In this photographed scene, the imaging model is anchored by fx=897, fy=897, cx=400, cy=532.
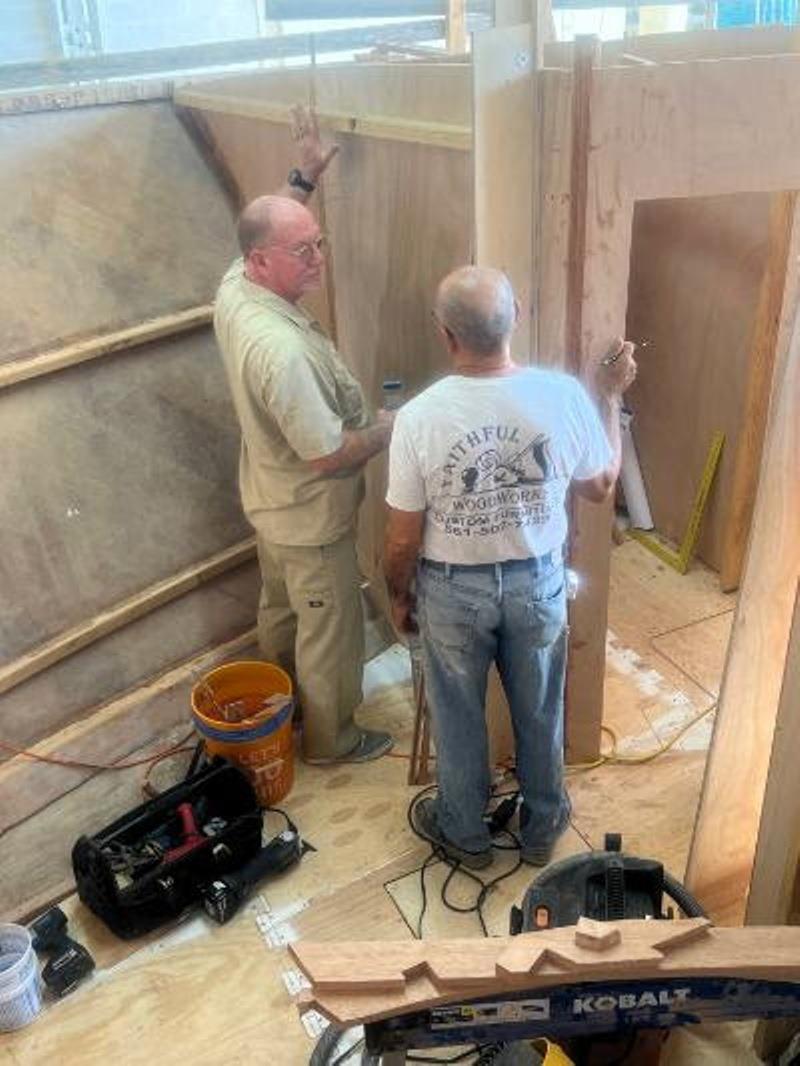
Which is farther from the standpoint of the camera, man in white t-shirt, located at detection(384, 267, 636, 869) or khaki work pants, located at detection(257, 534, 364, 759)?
khaki work pants, located at detection(257, 534, 364, 759)

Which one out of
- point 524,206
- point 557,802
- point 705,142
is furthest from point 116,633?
point 705,142

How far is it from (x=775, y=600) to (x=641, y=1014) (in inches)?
37.8

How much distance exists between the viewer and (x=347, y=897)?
2607 mm

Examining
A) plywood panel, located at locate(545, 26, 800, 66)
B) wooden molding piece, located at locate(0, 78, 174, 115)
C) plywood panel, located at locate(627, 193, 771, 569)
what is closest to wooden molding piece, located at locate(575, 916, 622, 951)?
plywood panel, located at locate(627, 193, 771, 569)

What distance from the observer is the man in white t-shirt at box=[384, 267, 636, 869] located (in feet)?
6.70

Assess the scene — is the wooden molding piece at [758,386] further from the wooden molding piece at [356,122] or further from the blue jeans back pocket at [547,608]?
the wooden molding piece at [356,122]

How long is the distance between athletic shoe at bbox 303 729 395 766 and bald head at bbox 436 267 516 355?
162cm

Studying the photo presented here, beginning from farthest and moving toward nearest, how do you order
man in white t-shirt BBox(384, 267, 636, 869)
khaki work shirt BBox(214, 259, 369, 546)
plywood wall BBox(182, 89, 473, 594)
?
1. khaki work shirt BBox(214, 259, 369, 546)
2. plywood wall BBox(182, 89, 473, 594)
3. man in white t-shirt BBox(384, 267, 636, 869)

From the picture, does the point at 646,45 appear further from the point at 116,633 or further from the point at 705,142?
the point at 116,633

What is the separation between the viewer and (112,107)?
11.3 feet

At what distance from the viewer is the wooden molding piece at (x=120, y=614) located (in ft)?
9.37

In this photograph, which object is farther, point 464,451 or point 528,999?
point 464,451

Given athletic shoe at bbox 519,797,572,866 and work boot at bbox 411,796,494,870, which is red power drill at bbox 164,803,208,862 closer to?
work boot at bbox 411,796,494,870

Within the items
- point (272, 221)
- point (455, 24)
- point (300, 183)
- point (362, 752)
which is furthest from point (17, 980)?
point (455, 24)
